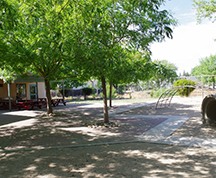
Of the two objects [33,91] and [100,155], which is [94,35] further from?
[33,91]

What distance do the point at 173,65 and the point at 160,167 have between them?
54.2m

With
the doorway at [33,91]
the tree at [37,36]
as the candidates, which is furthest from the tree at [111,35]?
the doorway at [33,91]

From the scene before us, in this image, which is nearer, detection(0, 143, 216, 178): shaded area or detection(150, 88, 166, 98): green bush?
detection(0, 143, 216, 178): shaded area

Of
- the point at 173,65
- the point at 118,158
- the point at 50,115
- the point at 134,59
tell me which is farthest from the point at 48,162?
the point at 173,65

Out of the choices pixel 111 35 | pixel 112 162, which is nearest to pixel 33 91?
pixel 111 35

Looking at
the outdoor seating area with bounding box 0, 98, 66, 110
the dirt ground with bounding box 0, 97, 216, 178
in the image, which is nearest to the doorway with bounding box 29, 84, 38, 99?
the outdoor seating area with bounding box 0, 98, 66, 110

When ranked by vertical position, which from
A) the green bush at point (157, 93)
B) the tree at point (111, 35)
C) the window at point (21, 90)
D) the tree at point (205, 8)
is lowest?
the green bush at point (157, 93)

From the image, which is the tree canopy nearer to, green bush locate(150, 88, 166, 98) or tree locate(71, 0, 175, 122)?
tree locate(71, 0, 175, 122)

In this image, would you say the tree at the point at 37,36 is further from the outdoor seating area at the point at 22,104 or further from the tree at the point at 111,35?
the outdoor seating area at the point at 22,104

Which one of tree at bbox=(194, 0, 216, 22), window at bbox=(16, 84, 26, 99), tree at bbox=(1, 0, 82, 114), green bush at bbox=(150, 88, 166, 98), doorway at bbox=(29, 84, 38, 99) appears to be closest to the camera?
tree at bbox=(1, 0, 82, 114)

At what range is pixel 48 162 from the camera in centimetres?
565

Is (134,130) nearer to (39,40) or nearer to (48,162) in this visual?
(48,162)

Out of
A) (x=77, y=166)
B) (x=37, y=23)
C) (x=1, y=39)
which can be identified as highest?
(x=37, y=23)

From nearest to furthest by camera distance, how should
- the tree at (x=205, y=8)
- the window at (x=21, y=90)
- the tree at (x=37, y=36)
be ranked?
the tree at (x=37, y=36)
the tree at (x=205, y=8)
the window at (x=21, y=90)
